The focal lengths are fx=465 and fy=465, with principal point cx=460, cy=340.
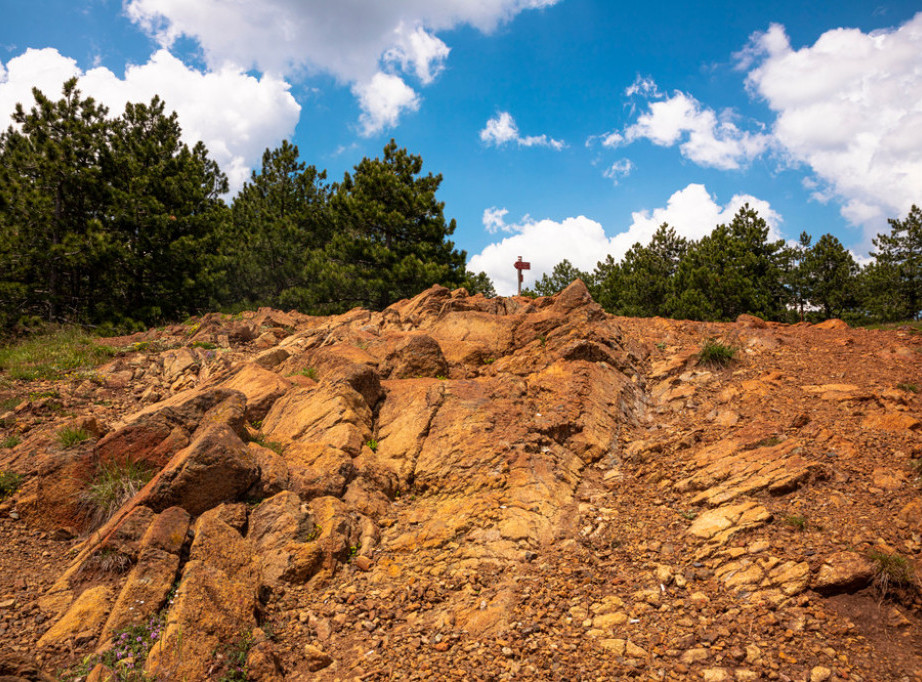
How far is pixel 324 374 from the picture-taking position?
9.87 meters

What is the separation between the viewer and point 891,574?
4.55 m

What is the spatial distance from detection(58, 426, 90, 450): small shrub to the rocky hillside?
0.17ft

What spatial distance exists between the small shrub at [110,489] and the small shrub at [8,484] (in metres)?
1.05

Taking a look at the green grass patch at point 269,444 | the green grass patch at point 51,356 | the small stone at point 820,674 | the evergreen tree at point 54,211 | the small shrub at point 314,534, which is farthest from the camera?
the evergreen tree at point 54,211

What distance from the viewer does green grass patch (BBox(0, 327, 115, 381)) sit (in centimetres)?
1191

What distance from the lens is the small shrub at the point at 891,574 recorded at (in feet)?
14.8

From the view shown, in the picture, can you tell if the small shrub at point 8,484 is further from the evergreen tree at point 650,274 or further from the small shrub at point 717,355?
the evergreen tree at point 650,274

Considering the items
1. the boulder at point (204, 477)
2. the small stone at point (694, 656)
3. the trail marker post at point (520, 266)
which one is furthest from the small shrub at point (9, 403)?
the trail marker post at point (520, 266)

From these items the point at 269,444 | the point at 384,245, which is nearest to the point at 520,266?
the point at 384,245

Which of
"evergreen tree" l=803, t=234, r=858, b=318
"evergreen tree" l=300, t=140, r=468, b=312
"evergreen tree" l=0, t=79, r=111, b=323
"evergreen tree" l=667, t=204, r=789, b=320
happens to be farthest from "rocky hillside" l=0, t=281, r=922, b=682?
"evergreen tree" l=803, t=234, r=858, b=318

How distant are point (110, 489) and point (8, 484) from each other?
154 cm

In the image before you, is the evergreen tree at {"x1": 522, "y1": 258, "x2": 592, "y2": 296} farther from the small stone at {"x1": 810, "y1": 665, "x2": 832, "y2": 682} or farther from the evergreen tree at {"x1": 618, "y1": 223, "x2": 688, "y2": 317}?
the small stone at {"x1": 810, "y1": 665, "x2": 832, "y2": 682}

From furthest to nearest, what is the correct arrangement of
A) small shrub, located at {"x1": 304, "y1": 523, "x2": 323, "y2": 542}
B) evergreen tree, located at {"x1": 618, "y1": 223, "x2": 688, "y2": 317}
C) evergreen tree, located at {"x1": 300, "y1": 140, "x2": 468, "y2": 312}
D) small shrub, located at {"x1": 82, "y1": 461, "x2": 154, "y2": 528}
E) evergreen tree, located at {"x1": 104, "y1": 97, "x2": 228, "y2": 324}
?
1. evergreen tree, located at {"x1": 618, "y1": 223, "x2": 688, "y2": 317}
2. evergreen tree, located at {"x1": 300, "y1": 140, "x2": 468, "y2": 312}
3. evergreen tree, located at {"x1": 104, "y1": 97, "x2": 228, "y2": 324}
4. small shrub, located at {"x1": 82, "y1": 461, "x2": 154, "y2": 528}
5. small shrub, located at {"x1": 304, "y1": 523, "x2": 323, "y2": 542}

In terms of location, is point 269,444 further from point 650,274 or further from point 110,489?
point 650,274
